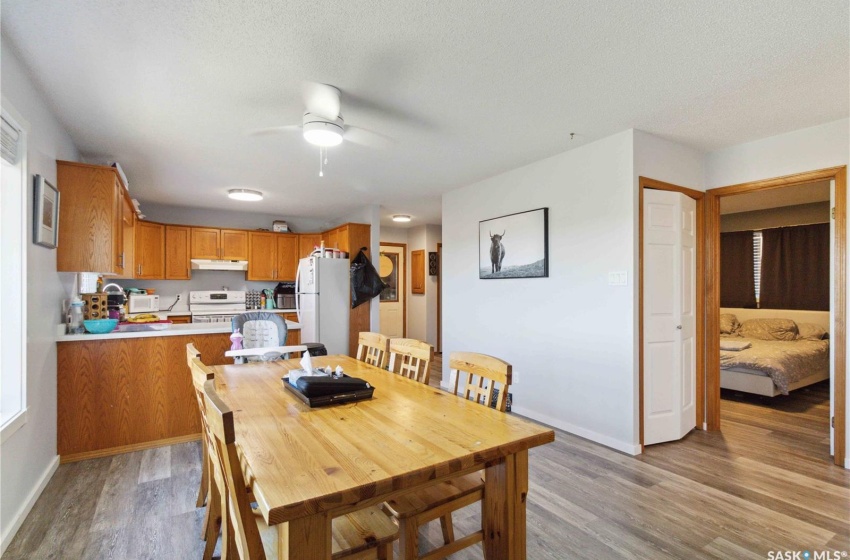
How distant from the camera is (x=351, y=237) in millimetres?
5336

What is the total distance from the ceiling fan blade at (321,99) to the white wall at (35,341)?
4.39 feet

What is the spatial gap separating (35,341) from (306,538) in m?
2.39

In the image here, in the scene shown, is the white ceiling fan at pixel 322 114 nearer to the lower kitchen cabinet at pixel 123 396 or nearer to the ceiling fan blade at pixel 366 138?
the ceiling fan blade at pixel 366 138

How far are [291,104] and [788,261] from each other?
6414 mm

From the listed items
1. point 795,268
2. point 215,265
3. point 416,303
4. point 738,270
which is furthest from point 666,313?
point 215,265

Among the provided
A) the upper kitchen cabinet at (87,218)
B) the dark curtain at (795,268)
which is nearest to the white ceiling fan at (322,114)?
the upper kitchen cabinet at (87,218)

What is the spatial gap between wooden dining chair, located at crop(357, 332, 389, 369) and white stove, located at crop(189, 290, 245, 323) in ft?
11.1

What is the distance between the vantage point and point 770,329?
5047 mm

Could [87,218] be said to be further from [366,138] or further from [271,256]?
[271,256]

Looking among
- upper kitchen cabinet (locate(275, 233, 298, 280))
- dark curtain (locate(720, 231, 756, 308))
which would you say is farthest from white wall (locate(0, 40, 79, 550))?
dark curtain (locate(720, 231, 756, 308))

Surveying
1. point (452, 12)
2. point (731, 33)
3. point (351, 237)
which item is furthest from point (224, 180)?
point (731, 33)

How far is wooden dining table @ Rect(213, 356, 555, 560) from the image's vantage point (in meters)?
0.94

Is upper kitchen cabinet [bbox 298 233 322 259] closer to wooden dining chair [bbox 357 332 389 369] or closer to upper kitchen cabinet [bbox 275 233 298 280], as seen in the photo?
upper kitchen cabinet [bbox 275 233 298 280]

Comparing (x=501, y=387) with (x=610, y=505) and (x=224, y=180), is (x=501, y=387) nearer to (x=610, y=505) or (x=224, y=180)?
(x=610, y=505)
